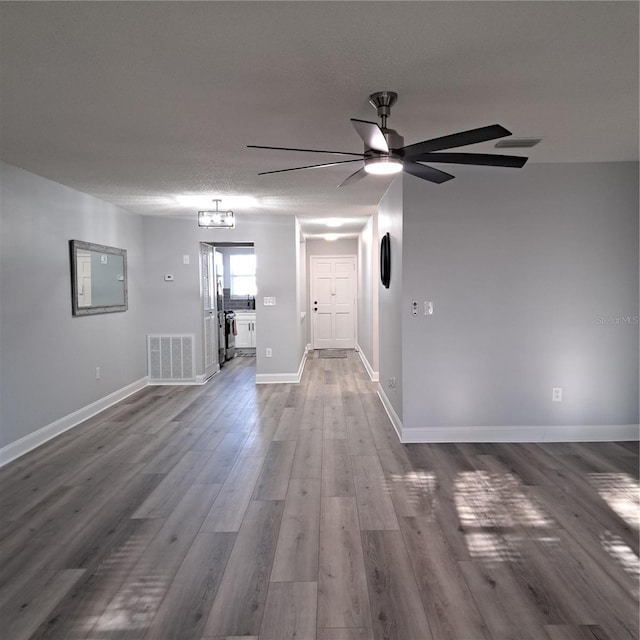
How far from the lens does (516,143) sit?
325 cm

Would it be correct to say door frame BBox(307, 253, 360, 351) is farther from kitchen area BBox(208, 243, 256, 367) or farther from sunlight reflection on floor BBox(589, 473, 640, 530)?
sunlight reflection on floor BBox(589, 473, 640, 530)

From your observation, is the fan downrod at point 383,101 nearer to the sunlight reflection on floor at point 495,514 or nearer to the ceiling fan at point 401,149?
the ceiling fan at point 401,149

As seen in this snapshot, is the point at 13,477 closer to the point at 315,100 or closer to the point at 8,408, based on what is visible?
the point at 8,408

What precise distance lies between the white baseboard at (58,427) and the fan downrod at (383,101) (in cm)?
361

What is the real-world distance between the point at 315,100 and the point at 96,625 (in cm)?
261

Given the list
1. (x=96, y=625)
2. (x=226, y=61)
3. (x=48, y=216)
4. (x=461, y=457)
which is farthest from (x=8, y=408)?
(x=461, y=457)

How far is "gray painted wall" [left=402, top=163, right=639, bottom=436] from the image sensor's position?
3.84 meters

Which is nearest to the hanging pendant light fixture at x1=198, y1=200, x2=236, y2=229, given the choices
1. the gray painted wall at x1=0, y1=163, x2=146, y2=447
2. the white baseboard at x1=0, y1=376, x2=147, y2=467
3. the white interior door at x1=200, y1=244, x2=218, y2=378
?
the gray painted wall at x1=0, y1=163, x2=146, y2=447

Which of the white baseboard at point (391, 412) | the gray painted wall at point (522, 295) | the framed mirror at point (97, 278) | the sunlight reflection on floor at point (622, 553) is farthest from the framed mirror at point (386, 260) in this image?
the framed mirror at point (97, 278)

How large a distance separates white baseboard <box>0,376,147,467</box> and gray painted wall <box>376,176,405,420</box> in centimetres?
313

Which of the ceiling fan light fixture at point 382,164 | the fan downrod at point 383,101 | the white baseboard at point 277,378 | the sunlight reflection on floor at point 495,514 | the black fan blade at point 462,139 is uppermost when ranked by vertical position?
the fan downrod at point 383,101

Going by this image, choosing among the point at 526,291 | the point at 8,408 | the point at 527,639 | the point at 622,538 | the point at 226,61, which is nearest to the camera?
the point at 527,639

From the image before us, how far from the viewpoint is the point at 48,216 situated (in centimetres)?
416

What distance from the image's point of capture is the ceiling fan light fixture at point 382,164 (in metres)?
2.29
